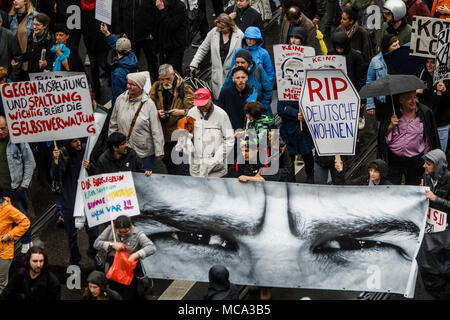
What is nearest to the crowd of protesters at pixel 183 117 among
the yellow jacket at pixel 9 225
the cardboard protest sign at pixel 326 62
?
the yellow jacket at pixel 9 225

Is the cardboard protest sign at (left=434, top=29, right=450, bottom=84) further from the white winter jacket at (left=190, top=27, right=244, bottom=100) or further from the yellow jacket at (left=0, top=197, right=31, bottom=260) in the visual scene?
the yellow jacket at (left=0, top=197, right=31, bottom=260)

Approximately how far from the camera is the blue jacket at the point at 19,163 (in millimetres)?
12844

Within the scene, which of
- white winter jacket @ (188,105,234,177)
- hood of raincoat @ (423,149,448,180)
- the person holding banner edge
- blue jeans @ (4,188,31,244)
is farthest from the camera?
blue jeans @ (4,188,31,244)

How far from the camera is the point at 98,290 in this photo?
34.2 feet

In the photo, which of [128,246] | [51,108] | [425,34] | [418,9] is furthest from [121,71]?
[418,9]

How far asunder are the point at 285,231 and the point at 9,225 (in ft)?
10.0

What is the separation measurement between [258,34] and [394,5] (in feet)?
6.34

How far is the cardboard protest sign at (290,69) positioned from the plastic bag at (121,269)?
3.45m

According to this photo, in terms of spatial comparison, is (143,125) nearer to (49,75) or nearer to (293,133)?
(49,75)

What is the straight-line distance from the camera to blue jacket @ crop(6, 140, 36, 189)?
12844 millimetres

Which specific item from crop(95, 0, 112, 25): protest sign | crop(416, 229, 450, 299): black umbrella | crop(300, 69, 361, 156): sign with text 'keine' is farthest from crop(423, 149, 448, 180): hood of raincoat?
crop(95, 0, 112, 25): protest sign

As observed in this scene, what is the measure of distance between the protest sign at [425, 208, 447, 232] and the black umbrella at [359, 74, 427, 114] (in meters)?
1.62
